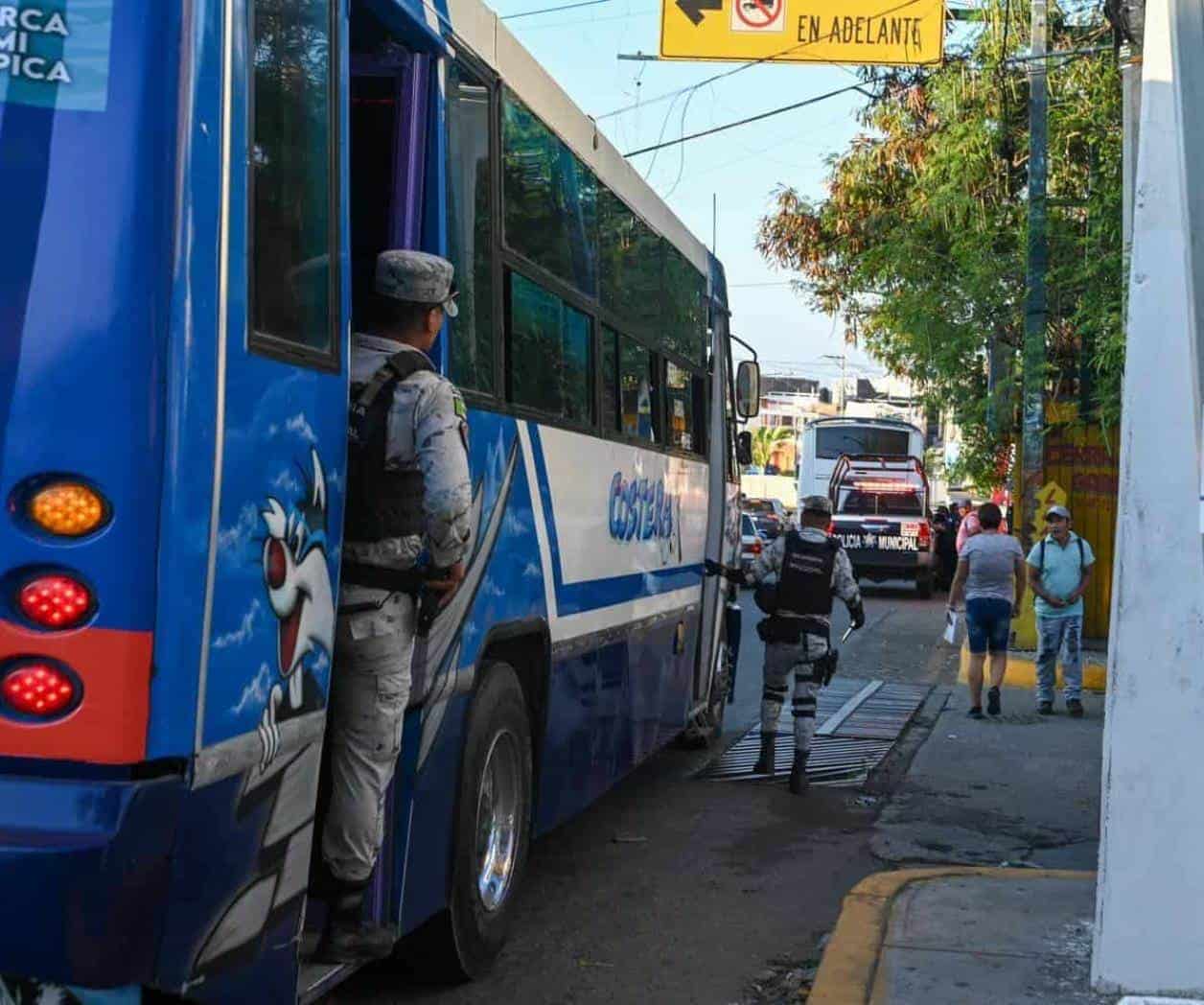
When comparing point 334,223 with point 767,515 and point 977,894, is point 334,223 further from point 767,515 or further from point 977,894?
point 767,515

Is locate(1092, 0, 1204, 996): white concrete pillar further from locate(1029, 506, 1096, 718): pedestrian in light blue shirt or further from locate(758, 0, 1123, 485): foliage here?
locate(758, 0, 1123, 485): foliage

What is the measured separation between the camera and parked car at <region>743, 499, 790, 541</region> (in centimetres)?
4584

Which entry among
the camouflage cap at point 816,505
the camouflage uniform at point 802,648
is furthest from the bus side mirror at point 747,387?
the camouflage uniform at point 802,648

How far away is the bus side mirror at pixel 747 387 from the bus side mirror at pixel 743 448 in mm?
52

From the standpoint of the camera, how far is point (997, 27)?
22969 mm

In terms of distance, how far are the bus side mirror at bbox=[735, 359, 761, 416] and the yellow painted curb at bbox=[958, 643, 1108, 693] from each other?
5.46 meters

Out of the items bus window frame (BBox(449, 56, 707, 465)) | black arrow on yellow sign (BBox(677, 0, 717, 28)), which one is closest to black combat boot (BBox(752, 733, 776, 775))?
bus window frame (BBox(449, 56, 707, 465))

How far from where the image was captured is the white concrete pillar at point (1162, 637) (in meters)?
Answer: 5.60

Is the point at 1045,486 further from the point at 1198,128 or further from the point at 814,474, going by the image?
the point at 814,474

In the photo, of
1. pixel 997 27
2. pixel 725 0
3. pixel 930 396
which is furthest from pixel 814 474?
pixel 725 0

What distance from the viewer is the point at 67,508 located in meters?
3.57

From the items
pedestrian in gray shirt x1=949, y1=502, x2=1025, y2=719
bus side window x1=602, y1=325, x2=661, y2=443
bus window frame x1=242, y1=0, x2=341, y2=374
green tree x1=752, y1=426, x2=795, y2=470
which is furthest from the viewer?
green tree x1=752, y1=426, x2=795, y2=470

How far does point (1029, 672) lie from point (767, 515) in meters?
36.3

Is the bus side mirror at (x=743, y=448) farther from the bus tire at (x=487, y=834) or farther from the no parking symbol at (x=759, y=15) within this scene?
the bus tire at (x=487, y=834)
